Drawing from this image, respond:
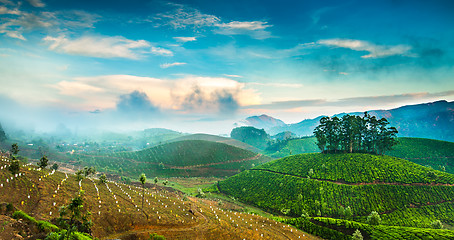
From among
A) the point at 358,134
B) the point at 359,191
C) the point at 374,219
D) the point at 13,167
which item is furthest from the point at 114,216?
the point at 358,134

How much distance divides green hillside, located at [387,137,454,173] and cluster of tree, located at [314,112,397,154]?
33495mm

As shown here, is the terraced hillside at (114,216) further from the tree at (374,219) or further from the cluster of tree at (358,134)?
the cluster of tree at (358,134)

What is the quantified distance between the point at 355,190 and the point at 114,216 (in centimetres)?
9605

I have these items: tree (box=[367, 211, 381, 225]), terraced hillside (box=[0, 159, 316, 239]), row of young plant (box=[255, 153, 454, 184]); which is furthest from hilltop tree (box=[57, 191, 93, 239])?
row of young plant (box=[255, 153, 454, 184])

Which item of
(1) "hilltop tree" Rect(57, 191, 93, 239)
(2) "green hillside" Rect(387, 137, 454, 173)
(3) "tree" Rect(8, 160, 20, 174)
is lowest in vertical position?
(2) "green hillside" Rect(387, 137, 454, 173)

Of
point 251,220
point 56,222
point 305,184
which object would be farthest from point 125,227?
point 305,184

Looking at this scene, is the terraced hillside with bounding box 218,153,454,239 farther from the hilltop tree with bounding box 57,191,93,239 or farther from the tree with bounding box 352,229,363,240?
the hilltop tree with bounding box 57,191,93,239

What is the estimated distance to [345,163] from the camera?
362 feet

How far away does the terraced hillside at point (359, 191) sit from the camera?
7962 centimetres

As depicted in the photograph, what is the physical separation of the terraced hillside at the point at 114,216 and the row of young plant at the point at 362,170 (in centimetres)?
4824

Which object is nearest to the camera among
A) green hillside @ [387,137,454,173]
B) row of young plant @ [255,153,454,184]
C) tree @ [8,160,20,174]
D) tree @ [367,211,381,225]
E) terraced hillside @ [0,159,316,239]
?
terraced hillside @ [0,159,316,239]

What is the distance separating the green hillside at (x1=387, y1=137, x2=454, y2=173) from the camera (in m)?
132

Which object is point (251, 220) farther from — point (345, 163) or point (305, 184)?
point (345, 163)

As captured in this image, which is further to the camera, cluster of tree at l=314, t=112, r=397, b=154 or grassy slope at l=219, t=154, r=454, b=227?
cluster of tree at l=314, t=112, r=397, b=154
